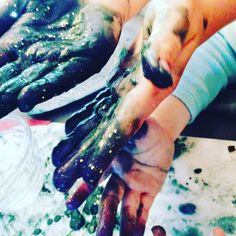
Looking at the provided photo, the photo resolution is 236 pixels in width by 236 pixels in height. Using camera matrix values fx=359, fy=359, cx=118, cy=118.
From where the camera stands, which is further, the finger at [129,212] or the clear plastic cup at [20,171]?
the clear plastic cup at [20,171]

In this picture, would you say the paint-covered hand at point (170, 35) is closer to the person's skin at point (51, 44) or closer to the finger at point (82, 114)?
the person's skin at point (51, 44)

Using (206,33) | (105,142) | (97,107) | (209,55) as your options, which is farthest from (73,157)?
(209,55)

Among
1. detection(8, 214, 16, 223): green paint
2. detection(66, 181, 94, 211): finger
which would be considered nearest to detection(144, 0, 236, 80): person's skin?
detection(66, 181, 94, 211): finger

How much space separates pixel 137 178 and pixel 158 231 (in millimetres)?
133

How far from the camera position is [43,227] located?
3.11ft

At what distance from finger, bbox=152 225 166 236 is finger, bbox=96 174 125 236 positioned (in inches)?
4.8

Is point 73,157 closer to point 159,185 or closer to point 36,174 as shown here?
point 159,185

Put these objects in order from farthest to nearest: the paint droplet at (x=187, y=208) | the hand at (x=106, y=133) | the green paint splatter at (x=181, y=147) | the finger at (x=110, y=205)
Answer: the green paint splatter at (x=181, y=147)
the paint droplet at (x=187, y=208)
the finger at (x=110, y=205)
the hand at (x=106, y=133)

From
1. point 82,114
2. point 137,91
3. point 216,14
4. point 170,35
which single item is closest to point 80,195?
point 82,114

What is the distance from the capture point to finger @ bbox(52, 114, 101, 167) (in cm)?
77

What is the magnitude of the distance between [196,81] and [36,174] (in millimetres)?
548

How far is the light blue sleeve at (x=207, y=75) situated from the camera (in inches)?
40.2

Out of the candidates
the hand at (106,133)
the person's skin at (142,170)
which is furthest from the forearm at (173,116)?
the hand at (106,133)

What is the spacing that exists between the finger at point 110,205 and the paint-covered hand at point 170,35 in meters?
0.28
